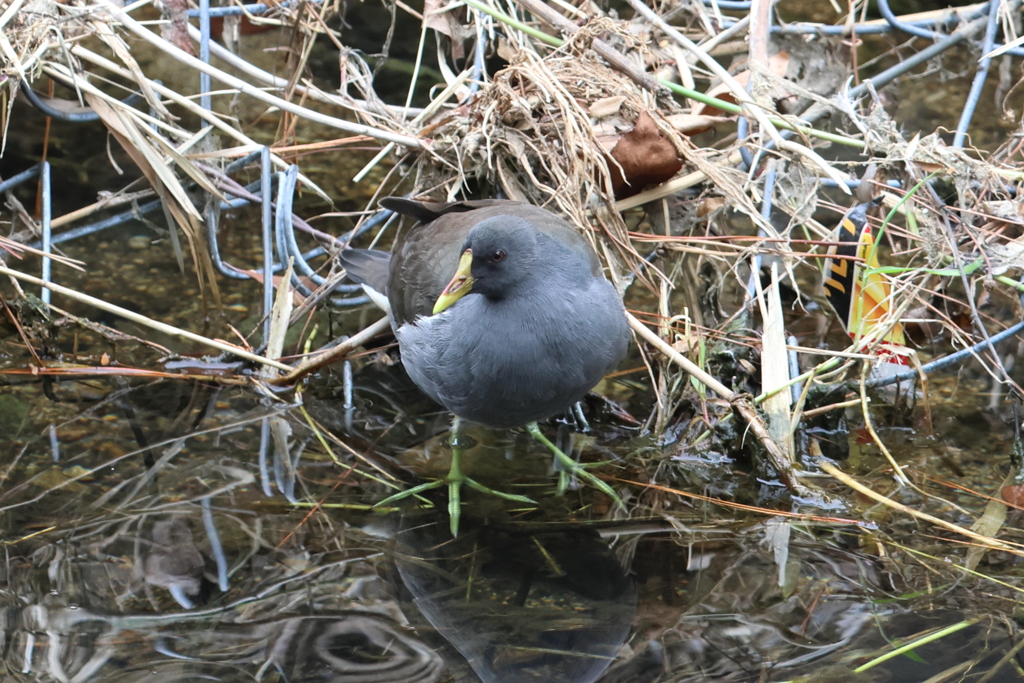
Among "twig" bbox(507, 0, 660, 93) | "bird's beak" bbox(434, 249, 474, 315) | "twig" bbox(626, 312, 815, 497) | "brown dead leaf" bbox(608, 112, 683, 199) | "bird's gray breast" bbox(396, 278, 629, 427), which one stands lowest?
"twig" bbox(626, 312, 815, 497)

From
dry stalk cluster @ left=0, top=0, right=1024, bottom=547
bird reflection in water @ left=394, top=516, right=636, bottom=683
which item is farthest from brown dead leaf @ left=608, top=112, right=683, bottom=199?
bird reflection in water @ left=394, top=516, right=636, bottom=683

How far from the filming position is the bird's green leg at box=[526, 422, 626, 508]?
2.54 m

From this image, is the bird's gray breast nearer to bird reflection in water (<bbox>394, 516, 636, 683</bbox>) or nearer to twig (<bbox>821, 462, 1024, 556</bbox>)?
bird reflection in water (<bbox>394, 516, 636, 683</bbox>)

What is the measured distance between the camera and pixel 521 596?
7.09 feet

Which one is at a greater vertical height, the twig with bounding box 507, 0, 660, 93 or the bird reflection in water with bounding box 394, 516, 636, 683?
the twig with bounding box 507, 0, 660, 93

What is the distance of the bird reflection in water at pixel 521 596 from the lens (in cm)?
198

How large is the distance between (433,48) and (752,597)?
11.5 feet

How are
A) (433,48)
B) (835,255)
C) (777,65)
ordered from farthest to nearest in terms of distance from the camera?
(433,48)
(777,65)
(835,255)

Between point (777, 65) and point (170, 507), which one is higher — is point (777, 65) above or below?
above

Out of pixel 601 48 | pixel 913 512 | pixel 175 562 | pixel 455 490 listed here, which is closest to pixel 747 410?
pixel 913 512

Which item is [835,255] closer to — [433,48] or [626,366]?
[626,366]

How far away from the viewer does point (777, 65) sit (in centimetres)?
318

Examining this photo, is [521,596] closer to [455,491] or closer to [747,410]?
[455,491]

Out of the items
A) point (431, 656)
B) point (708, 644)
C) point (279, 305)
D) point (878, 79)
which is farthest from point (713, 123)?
point (431, 656)
